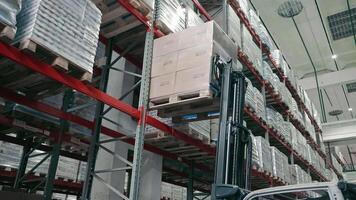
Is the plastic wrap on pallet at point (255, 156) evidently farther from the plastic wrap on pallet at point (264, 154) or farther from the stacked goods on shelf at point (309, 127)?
the stacked goods on shelf at point (309, 127)

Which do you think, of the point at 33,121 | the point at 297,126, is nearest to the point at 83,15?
the point at 33,121

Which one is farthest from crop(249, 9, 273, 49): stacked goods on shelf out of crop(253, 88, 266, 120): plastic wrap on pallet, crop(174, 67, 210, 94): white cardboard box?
crop(174, 67, 210, 94): white cardboard box

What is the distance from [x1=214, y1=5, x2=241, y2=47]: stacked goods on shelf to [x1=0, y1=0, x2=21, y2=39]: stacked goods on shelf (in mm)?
5081

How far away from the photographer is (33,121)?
6375mm

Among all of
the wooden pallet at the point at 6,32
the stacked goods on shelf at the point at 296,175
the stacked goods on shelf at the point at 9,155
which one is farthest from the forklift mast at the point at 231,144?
the stacked goods on shelf at the point at 296,175

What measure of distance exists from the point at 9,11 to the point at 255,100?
20.4 ft

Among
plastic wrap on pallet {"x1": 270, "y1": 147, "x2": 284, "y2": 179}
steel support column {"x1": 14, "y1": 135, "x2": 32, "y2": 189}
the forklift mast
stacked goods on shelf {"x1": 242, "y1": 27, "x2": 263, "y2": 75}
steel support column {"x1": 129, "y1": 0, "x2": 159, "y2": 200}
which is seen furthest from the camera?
plastic wrap on pallet {"x1": 270, "y1": 147, "x2": 284, "y2": 179}

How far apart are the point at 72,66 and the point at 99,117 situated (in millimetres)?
1797

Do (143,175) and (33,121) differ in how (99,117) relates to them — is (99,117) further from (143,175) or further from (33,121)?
(143,175)

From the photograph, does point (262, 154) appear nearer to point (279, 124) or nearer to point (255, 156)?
point (255, 156)

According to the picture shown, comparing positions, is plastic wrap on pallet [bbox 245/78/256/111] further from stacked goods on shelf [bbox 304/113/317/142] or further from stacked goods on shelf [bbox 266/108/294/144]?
stacked goods on shelf [bbox 304/113/317/142]

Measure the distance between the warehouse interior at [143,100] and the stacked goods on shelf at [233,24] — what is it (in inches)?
1.9

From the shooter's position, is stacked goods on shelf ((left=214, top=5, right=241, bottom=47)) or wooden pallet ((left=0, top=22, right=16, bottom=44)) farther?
stacked goods on shelf ((left=214, top=5, right=241, bottom=47))

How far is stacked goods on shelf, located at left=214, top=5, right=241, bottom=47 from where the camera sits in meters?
7.72
